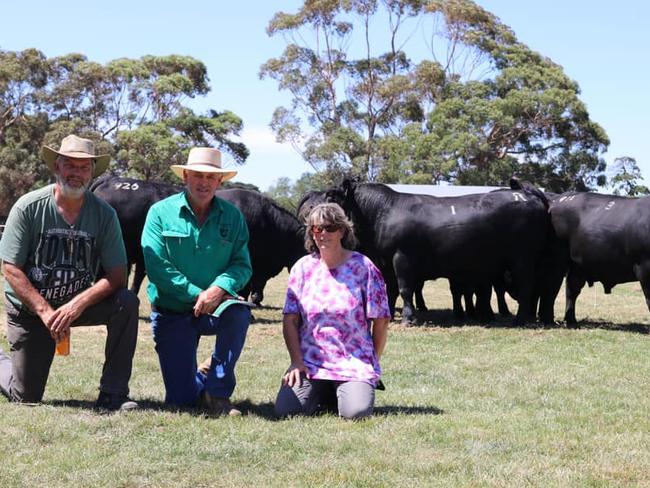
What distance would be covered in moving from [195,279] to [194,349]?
19.7 inches

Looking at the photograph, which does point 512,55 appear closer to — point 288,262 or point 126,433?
point 288,262

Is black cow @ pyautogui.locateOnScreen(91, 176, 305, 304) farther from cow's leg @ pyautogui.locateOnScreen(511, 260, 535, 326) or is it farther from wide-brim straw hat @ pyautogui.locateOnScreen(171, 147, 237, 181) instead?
wide-brim straw hat @ pyautogui.locateOnScreen(171, 147, 237, 181)

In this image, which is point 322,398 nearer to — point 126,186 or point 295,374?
point 295,374

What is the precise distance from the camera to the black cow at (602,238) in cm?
1141

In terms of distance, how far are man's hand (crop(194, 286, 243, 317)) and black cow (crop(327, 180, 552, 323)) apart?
6600 millimetres

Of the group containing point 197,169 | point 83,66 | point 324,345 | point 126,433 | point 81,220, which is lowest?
point 126,433

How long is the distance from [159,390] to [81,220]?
165 centimetres

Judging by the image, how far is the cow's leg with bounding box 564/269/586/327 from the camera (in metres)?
12.2

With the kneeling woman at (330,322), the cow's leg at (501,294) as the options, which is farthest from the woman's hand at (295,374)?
the cow's leg at (501,294)

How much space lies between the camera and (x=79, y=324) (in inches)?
239

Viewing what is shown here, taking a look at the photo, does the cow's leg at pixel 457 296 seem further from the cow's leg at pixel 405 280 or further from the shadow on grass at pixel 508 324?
the cow's leg at pixel 405 280

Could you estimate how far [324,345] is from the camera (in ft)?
19.7

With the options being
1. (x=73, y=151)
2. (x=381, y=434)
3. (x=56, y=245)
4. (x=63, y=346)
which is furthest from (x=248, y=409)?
(x=73, y=151)

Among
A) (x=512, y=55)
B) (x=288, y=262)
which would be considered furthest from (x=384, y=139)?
(x=288, y=262)
